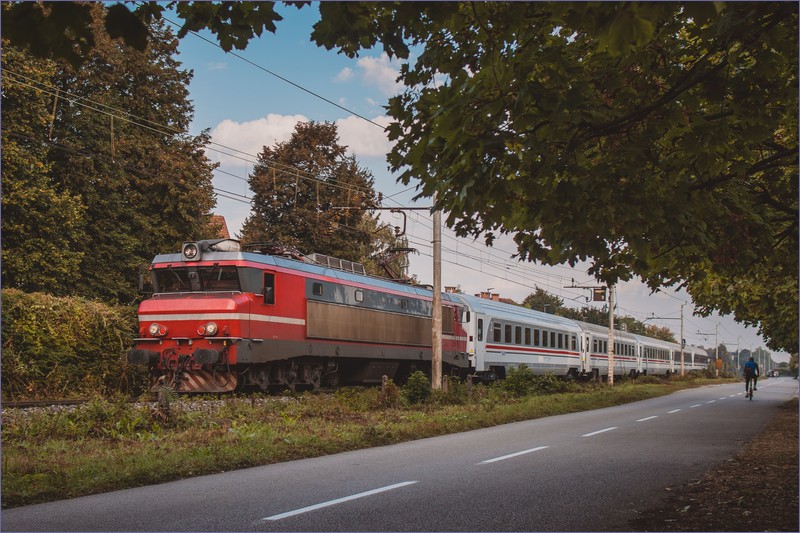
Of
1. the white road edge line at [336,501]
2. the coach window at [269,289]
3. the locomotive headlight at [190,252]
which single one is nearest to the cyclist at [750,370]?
the coach window at [269,289]

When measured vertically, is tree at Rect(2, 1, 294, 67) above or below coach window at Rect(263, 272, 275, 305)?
above

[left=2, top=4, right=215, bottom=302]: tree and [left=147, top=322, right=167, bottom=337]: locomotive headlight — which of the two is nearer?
[left=147, top=322, right=167, bottom=337]: locomotive headlight

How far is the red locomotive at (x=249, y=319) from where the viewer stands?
20.4 m

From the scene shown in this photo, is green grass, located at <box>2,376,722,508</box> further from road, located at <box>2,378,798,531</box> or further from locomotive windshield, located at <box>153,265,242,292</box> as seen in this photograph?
locomotive windshield, located at <box>153,265,242,292</box>

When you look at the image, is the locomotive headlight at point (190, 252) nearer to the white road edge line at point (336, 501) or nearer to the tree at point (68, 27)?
the white road edge line at point (336, 501)

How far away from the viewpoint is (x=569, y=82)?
629 centimetres

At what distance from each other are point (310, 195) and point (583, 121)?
45897 mm

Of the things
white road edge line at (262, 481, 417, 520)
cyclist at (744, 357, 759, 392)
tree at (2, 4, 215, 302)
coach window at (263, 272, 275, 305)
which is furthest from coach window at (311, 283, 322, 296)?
cyclist at (744, 357, 759, 392)

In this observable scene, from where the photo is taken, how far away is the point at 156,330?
2088cm

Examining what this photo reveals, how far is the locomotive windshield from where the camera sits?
21.0 m

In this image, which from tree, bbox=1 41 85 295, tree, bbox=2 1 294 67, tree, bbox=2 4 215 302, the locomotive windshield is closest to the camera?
tree, bbox=2 1 294 67

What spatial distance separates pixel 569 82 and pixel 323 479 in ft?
18.7

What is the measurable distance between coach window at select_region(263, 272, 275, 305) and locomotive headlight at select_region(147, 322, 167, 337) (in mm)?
2708

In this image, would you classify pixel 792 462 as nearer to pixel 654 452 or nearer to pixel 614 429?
pixel 654 452
